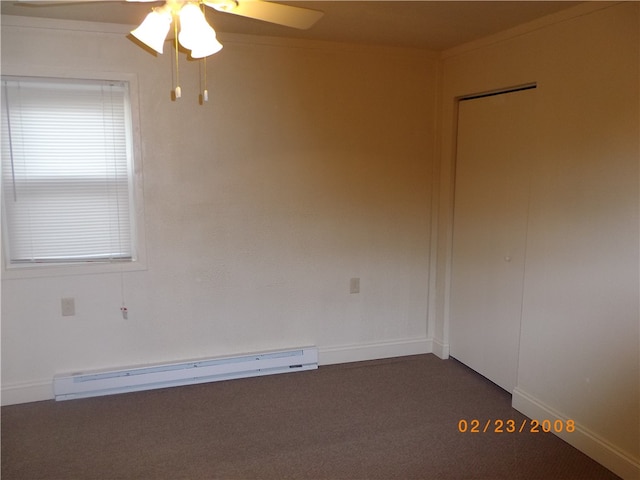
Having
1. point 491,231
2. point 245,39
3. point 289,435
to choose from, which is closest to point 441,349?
point 491,231

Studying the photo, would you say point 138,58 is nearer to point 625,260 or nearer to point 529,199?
point 529,199

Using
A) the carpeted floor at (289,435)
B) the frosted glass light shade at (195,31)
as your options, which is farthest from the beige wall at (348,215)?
the frosted glass light shade at (195,31)

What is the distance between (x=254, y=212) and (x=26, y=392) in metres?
1.78

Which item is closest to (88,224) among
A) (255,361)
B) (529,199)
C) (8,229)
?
(8,229)

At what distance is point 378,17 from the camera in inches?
105

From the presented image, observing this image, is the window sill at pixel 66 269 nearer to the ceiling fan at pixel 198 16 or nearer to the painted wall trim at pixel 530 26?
the ceiling fan at pixel 198 16

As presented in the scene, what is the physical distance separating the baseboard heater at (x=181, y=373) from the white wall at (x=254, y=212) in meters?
0.08

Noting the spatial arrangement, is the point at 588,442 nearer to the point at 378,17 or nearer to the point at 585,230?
the point at 585,230

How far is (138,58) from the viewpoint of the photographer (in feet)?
9.70

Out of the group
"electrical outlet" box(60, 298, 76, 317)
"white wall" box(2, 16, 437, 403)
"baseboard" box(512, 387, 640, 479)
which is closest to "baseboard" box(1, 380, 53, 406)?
"white wall" box(2, 16, 437, 403)

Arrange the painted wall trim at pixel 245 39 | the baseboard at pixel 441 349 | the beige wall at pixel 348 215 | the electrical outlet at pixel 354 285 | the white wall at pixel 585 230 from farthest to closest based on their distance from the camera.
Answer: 1. the baseboard at pixel 441 349
2. the electrical outlet at pixel 354 285
3. the painted wall trim at pixel 245 39
4. the beige wall at pixel 348 215
5. the white wall at pixel 585 230

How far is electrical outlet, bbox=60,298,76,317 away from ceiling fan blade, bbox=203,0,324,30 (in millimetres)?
2075

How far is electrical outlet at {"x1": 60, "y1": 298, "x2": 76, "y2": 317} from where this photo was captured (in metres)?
3.03

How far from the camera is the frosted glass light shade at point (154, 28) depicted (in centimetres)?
181
